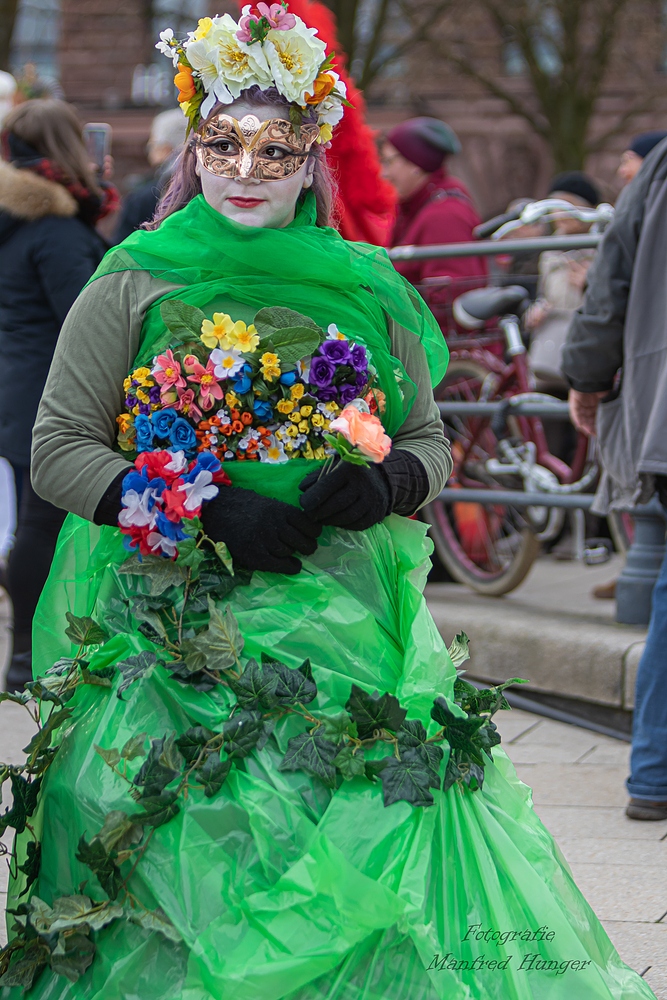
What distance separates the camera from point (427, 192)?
6.39 meters

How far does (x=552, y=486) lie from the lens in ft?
17.7

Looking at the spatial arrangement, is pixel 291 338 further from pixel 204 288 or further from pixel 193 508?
pixel 193 508

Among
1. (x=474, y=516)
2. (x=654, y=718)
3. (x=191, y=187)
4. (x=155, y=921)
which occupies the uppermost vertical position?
(x=191, y=187)

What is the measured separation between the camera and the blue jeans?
3.72 metres

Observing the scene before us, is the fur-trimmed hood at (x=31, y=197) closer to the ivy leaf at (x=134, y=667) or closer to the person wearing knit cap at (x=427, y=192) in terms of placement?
the person wearing knit cap at (x=427, y=192)

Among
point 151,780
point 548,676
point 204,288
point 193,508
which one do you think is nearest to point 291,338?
point 204,288

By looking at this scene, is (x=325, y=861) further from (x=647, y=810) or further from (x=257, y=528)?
(x=647, y=810)

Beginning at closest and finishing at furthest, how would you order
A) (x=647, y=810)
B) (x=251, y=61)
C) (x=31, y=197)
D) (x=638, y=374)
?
(x=251, y=61) → (x=647, y=810) → (x=638, y=374) → (x=31, y=197)

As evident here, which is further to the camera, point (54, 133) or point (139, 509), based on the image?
point (54, 133)

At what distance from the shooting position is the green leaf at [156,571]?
228 cm

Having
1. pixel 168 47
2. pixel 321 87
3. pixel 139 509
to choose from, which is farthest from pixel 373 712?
pixel 168 47

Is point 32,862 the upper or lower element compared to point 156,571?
lower

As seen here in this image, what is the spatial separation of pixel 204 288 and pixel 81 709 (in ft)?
2.51

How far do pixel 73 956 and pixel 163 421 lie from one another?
0.89 meters
